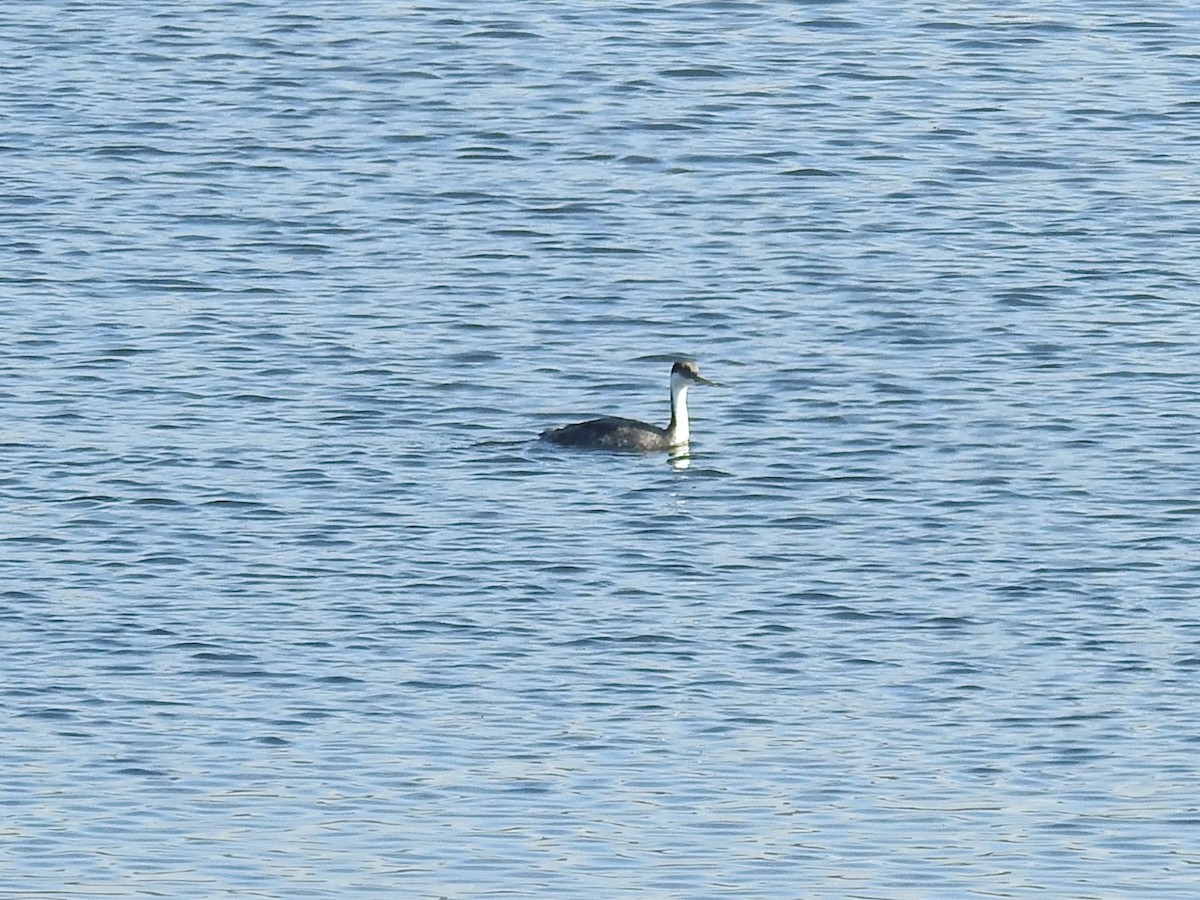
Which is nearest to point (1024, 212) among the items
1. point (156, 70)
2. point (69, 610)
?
point (156, 70)

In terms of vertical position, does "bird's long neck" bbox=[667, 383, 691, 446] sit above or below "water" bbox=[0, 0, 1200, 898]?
below

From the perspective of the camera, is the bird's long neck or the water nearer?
the water

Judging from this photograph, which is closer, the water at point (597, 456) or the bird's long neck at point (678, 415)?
the water at point (597, 456)

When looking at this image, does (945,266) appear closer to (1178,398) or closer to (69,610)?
(1178,398)

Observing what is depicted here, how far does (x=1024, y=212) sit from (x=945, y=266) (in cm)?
217

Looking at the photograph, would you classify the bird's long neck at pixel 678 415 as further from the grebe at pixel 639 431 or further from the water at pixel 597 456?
the water at pixel 597 456

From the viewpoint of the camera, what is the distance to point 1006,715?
56.5 ft

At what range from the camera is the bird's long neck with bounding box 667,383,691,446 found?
24812mm

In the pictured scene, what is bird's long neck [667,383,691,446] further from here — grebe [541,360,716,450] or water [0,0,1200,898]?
water [0,0,1200,898]

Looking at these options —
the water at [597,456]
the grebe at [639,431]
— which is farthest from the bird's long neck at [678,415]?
the water at [597,456]

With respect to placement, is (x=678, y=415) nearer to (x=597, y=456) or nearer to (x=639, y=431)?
(x=639, y=431)

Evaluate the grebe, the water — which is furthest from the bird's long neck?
the water

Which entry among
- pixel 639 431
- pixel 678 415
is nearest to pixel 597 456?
pixel 639 431

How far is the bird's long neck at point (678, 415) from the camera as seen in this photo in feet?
81.4
